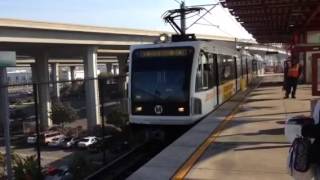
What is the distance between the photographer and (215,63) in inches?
750

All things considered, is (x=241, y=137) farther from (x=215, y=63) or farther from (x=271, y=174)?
(x=215, y=63)

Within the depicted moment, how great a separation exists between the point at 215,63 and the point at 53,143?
818 cm

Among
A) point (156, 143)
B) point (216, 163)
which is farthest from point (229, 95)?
point (216, 163)

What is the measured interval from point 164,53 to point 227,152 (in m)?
6.33

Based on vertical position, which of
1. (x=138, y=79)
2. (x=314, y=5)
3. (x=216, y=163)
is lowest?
(x=216, y=163)

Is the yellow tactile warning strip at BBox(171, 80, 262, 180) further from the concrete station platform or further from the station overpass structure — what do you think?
the station overpass structure

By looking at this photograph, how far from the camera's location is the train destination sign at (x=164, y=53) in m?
15.8

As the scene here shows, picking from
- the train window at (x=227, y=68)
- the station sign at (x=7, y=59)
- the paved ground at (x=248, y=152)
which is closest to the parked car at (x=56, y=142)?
the train window at (x=227, y=68)

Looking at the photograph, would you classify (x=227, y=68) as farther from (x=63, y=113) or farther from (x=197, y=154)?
(x=197, y=154)

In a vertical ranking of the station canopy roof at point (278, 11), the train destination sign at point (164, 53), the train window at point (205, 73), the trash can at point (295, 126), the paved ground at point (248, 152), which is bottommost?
the paved ground at point (248, 152)

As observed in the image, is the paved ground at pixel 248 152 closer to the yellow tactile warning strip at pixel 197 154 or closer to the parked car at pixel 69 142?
the yellow tactile warning strip at pixel 197 154

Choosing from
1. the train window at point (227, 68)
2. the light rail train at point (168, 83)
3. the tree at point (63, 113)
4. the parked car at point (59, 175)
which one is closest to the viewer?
the parked car at point (59, 175)

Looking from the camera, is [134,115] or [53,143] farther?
[53,143]

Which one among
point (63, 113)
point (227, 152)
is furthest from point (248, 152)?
point (63, 113)
